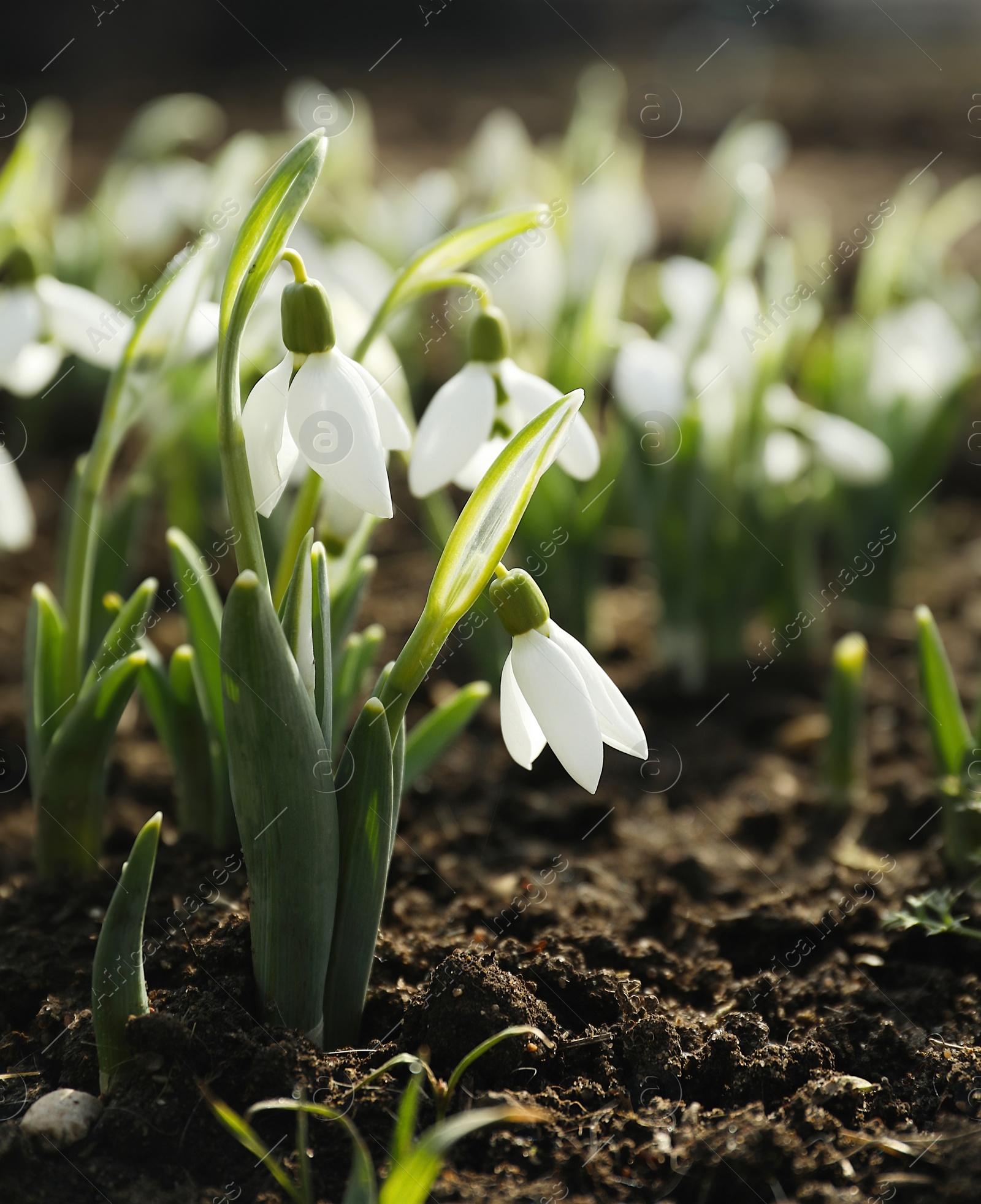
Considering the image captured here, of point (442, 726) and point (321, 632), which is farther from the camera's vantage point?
point (442, 726)

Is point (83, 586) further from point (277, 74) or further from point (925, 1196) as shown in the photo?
point (277, 74)

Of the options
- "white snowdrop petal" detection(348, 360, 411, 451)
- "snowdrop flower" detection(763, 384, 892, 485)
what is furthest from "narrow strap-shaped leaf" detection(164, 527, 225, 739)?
"snowdrop flower" detection(763, 384, 892, 485)

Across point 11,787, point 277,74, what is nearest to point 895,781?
point 11,787

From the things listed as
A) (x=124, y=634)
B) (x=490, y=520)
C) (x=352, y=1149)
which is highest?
(x=490, y=520)

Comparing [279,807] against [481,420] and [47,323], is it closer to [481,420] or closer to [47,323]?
[481,420]

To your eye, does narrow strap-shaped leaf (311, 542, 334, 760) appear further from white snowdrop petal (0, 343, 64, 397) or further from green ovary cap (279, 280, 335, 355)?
white snowdrop petal (0, 343, 64, 397)

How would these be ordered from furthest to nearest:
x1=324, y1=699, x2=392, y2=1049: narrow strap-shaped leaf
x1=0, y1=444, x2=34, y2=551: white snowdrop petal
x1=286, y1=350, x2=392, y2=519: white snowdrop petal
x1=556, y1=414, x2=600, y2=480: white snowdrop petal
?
1. x1=0, y1=444, x2=34, y2=551: white snowdrop petal
2. x1=556, y1=414, x2=600, y2=480: white snowdrop petal
3. x1=324, y1=699, x2=392, y2=1049: narrow strap-shaped leaf
4. x1=286, y1=350, x2=392, y2=519: white snowdrop petal

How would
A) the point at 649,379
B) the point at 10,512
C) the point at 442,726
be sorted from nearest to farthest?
the point at 442,726 < the point at 10,512 < the point at 649,379

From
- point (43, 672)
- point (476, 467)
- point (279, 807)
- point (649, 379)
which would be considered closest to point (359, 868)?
point (279, 807)
